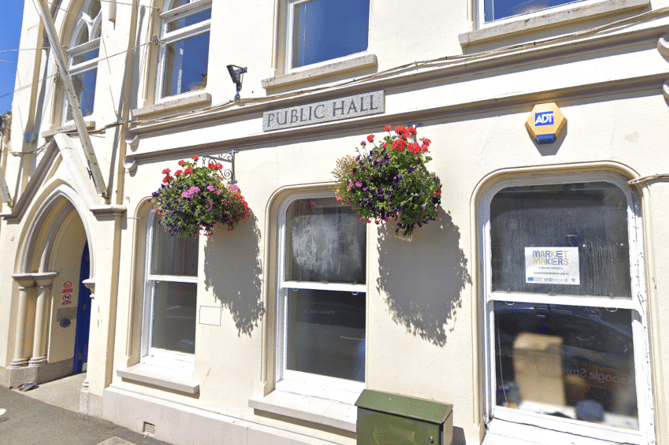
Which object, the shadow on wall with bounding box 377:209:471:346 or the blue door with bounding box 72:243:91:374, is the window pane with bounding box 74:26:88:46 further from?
the shadow on wall with bounding box 377:209:471:346

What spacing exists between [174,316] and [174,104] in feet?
9.97

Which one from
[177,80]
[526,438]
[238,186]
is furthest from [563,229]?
[177,80]

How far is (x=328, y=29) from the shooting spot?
195 inches

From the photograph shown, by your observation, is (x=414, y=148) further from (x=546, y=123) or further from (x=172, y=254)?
(x=172, y=254)

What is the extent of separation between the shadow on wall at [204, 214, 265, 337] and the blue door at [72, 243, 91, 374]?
4.40m

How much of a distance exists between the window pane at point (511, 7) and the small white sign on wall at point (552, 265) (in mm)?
2334

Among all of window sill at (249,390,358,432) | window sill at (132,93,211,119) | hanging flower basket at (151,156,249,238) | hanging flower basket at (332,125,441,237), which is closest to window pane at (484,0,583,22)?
hanging flower basket at (332,125,441,237)

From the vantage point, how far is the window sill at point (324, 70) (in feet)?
14.0

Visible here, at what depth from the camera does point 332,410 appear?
13.5 ft

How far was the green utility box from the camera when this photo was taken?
329cm

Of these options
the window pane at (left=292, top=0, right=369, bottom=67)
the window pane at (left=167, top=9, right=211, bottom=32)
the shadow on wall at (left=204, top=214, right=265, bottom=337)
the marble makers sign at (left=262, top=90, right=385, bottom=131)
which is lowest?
the shadow on wall at (left=204, top=214, right=265, bottom=337)

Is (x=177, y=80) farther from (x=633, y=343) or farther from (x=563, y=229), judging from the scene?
(x=633, y=343)

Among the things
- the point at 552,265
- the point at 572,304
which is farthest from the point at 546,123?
the point at 572,304

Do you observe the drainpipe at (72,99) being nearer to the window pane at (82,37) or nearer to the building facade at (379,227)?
the building facade at (379,227)
